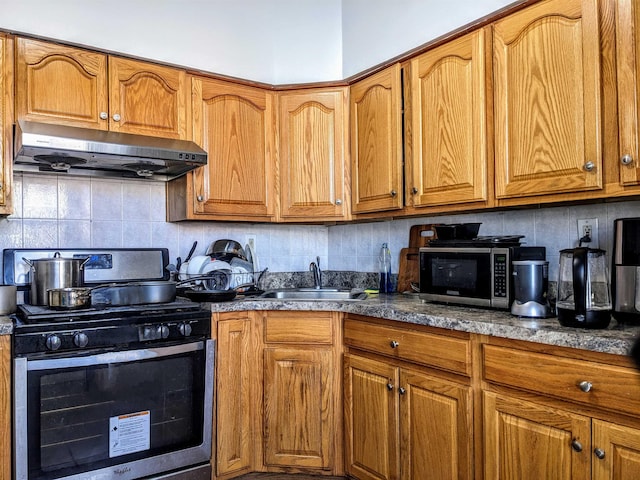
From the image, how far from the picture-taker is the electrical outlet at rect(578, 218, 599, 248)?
1.87 metres

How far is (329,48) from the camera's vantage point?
276 centimetres

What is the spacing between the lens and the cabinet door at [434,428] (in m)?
1.69

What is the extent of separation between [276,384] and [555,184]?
147 centimetres

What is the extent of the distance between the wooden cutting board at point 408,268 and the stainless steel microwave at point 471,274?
40cm

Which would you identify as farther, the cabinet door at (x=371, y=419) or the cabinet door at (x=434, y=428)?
the cabinet door at (x=371, y=419)

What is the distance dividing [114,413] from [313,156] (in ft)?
5.18

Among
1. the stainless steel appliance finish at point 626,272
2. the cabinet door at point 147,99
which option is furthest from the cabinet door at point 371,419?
the cabinet door at point 147,99

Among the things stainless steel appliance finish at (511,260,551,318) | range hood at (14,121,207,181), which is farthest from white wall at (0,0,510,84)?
stainless steel appliance finish at (511,260,551,318)

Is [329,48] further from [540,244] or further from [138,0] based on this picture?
[540,244]

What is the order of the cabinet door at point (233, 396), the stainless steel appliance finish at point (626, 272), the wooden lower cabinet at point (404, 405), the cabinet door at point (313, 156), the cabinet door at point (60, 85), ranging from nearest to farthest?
the stainless steel appliance finish at point (626, 272) → the wooden lower cabinet at point (404, 405) → the cabinet door at point (60, 85) → the cabinet door at point (233, 396) → the cabinet door at point (313, 156)

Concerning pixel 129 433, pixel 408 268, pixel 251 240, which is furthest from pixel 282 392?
pixel 251 240

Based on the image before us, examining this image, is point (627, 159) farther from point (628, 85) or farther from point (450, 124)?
point (450, 124)

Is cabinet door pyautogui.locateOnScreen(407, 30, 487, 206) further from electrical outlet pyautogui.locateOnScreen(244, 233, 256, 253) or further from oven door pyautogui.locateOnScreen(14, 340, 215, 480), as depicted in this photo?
oven door pyautogui.locateOnScreen(14, 340, 215, 480)

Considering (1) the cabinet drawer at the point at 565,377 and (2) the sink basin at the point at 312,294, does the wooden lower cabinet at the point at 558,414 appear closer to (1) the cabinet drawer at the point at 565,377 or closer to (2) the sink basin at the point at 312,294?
(1) the cabinet drawer at the point at 565,377
